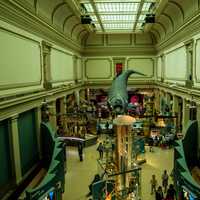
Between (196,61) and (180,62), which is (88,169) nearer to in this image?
(196,61)

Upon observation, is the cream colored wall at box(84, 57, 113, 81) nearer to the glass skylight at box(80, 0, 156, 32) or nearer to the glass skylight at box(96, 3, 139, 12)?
the glass skylight at box(80, 0, 156, 32)

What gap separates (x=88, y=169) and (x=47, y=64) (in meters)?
Result: 5.32

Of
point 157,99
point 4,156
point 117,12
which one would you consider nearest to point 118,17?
point 117,12

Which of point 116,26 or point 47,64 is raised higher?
point 116,26

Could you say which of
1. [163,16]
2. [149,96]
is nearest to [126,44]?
[149,96]

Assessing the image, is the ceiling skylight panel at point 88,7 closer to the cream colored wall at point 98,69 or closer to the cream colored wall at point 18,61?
the cream colored wall at point 18,61

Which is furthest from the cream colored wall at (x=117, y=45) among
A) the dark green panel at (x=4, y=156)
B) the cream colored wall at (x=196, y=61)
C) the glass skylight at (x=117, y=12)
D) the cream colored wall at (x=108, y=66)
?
the dark green panel at (x=4, y=156)

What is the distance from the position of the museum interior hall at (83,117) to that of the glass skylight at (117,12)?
0.05 meters

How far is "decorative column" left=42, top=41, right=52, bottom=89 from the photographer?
41.3 feet

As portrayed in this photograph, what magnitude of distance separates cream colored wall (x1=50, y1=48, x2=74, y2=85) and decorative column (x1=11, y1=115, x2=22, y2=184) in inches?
216

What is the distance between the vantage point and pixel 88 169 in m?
13.1

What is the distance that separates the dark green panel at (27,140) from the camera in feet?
32.4

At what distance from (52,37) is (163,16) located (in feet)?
23.0

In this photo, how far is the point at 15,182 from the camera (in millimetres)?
8961
